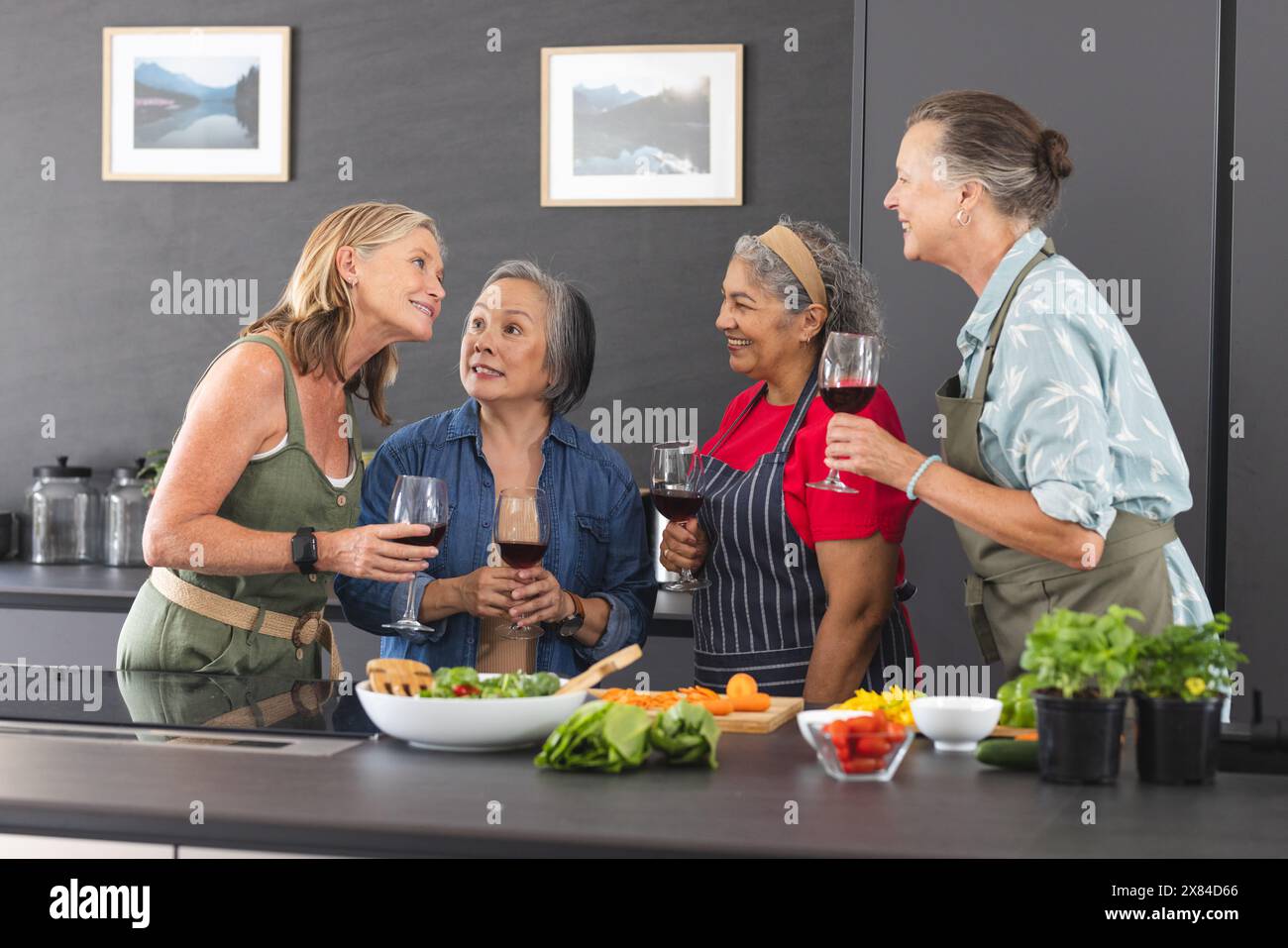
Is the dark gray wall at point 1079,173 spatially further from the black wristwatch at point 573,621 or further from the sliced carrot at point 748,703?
the sliced carrot at point 748,703

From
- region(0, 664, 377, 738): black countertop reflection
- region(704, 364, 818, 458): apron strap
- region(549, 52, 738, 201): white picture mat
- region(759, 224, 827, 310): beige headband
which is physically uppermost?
region(549, 52, 738, 201): white picture mat

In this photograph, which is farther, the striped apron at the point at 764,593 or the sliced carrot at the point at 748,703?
the striped apron at the point at 764,593

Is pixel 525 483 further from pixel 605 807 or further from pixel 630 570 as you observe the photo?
pixel 605 807

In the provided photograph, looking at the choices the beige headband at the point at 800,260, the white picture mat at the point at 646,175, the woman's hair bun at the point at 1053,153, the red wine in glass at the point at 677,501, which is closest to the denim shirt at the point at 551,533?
the red wine in glass at the point at 677,501

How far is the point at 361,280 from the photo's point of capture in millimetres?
2260

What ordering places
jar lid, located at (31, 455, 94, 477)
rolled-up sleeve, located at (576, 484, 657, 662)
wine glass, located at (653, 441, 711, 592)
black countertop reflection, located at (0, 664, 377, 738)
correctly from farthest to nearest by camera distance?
jar lid, located at (31, 455, 94, 477) → rolled-up sleeve, located at (576, 484, 657, 662) → wine glass, located at (653, 441, 711, 592) → black countertop reflection, located at (0, 664, 377, 738)

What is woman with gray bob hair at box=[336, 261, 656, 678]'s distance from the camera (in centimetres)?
229

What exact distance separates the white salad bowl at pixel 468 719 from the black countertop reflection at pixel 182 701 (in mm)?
88

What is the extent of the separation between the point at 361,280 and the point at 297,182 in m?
1.91

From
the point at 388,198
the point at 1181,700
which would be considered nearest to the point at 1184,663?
the point at 1181,700

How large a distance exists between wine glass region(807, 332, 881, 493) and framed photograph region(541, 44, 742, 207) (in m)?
1.97

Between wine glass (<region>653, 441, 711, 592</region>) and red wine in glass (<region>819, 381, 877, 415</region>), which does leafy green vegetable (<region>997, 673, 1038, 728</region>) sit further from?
wine glass (<region>653, 441, 711, 592</region>)

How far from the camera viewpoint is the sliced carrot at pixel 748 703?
1.73 metres

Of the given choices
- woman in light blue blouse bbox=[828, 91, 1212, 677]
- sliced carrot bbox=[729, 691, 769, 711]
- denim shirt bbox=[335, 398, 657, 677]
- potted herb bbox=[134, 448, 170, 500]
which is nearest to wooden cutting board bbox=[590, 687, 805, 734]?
sliced carrot bbox=[729, 691, 769, 711]
